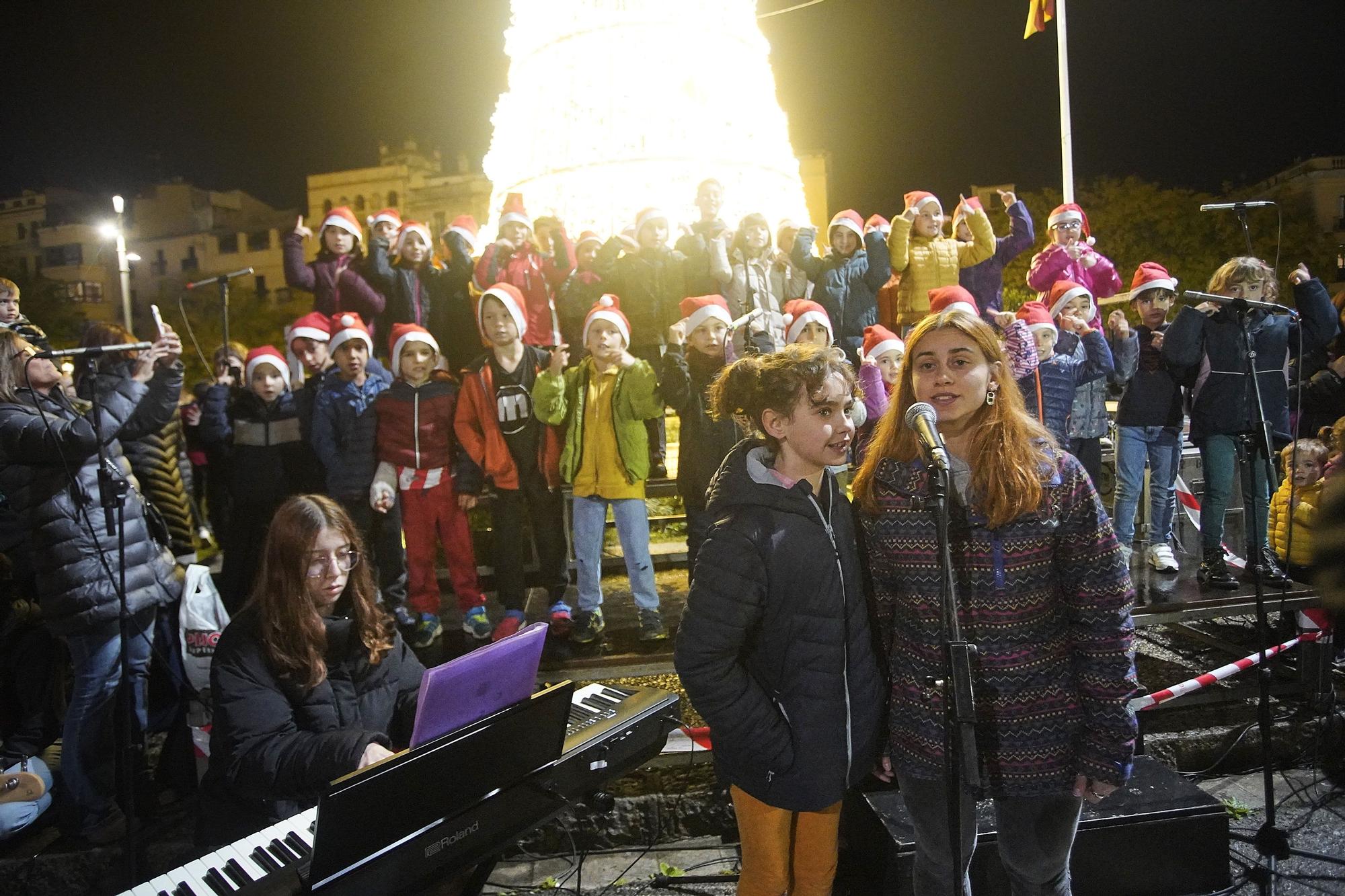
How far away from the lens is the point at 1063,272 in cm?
733

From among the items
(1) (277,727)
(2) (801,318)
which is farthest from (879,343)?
(1) (277,727)

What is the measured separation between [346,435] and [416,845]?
3.86 m

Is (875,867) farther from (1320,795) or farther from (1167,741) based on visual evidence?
(1320,795)

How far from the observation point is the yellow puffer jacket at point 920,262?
7383 mm

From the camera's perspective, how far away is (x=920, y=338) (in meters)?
2.76

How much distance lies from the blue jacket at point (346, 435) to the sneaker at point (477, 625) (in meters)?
1.09

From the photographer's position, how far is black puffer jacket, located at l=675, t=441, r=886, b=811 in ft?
8.39

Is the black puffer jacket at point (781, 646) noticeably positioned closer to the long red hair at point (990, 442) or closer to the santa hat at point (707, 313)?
the long red hair at point (990, 442)

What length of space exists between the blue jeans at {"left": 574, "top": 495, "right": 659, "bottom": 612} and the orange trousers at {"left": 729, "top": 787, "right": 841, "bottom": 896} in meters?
2.39

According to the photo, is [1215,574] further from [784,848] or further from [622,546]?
[784,848]

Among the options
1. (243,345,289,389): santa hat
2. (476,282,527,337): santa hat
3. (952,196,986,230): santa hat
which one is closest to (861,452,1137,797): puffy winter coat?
(476,282,527,337): santa hat

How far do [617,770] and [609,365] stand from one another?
3.12 m

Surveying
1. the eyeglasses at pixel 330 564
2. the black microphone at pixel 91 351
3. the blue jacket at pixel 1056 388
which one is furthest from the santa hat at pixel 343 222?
the blue jacket at pixel 1056 388

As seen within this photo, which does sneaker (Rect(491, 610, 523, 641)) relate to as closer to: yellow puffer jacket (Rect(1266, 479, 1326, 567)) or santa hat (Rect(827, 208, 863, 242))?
santa hat (Rect(827, 208, 863, 242))
